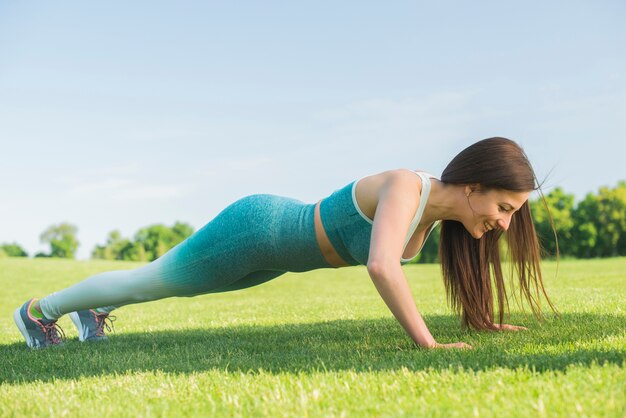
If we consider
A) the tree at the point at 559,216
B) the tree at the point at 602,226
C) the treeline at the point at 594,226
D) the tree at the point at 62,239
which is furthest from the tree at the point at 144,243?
the tree at the point at 602,226

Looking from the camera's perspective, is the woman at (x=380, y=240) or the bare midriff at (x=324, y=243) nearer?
the woman at (x=380, y=240)

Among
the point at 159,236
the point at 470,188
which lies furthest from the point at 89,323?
the point at 159,236

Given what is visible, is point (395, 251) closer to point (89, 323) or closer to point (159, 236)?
point (89, 323)

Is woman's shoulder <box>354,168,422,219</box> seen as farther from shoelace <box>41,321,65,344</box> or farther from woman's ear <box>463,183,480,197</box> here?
shoelace <box>41,321,65,344</box>

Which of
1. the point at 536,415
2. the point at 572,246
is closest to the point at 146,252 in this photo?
the point at 572,246

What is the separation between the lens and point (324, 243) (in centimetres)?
456

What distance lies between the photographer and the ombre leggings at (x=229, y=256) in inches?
178

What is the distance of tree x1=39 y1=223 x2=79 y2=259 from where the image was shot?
108500 millimetres

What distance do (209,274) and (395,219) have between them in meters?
1.68

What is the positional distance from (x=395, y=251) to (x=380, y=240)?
4.8 inches

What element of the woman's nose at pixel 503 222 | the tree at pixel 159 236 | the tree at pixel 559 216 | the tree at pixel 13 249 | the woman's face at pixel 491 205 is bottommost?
the tree at pixel 13 249

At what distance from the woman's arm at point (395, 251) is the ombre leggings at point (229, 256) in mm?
747

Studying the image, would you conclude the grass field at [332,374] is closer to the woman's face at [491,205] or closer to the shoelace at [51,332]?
the shoelace at [51,332]

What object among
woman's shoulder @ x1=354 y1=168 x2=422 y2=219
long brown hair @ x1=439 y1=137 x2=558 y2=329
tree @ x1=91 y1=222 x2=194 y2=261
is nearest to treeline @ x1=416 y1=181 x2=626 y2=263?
tree @ x1=91 y1=222 x2=194 y2=261
